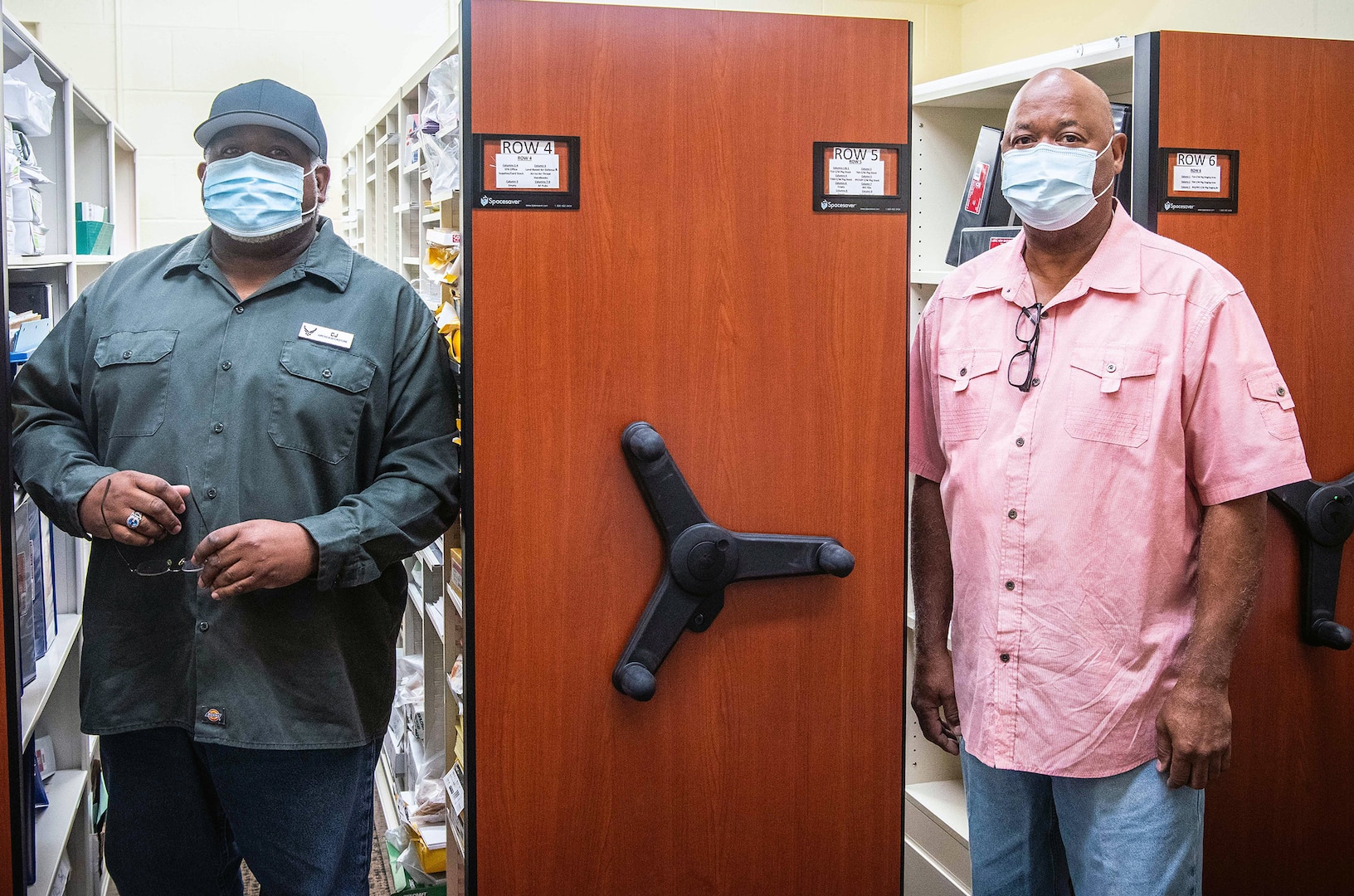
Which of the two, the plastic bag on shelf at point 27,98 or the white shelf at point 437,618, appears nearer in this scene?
the plastic bag on shelf at point 27,98

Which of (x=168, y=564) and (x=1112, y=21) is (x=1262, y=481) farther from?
(x=1112, y=21)

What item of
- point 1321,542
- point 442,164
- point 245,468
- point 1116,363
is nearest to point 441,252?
point 442,164

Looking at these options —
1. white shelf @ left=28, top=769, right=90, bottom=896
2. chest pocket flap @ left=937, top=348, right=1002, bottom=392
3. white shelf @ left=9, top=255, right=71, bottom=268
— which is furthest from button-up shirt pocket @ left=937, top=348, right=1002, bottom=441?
white shelf @ left=28, top=769, right=90, bottom=896

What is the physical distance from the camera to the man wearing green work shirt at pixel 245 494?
1693 millimetres

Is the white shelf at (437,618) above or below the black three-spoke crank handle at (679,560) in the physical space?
below

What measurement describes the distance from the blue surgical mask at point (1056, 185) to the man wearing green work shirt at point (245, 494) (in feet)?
3.12

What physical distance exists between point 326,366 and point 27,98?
1319mm

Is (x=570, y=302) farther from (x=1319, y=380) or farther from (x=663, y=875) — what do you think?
(x=1319, y=380)

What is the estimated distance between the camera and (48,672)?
8.10 ft

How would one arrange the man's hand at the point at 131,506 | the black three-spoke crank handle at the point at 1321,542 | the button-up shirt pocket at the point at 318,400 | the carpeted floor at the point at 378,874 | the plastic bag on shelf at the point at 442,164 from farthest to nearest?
the carpeted floor at the point at 378,874 < the plastic bag on shelf at the point at 442,164 < the black three-spoke crank handle at the point at 1321,542 < the button-up shirt pocket at the point at 318,400 < the man's hand at the point at 131,506

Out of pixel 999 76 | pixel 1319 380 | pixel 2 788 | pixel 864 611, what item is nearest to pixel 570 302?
pixel 864 611

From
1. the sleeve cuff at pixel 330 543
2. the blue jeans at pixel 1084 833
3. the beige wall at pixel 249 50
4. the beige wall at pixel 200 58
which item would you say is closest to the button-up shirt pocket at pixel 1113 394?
the blue jeans at pixel 1084 833

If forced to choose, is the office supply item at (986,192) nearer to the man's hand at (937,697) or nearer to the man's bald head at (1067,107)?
the man's bald head at (1067,107)

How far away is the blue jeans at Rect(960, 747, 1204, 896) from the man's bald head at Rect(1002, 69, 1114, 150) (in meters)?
0.93
